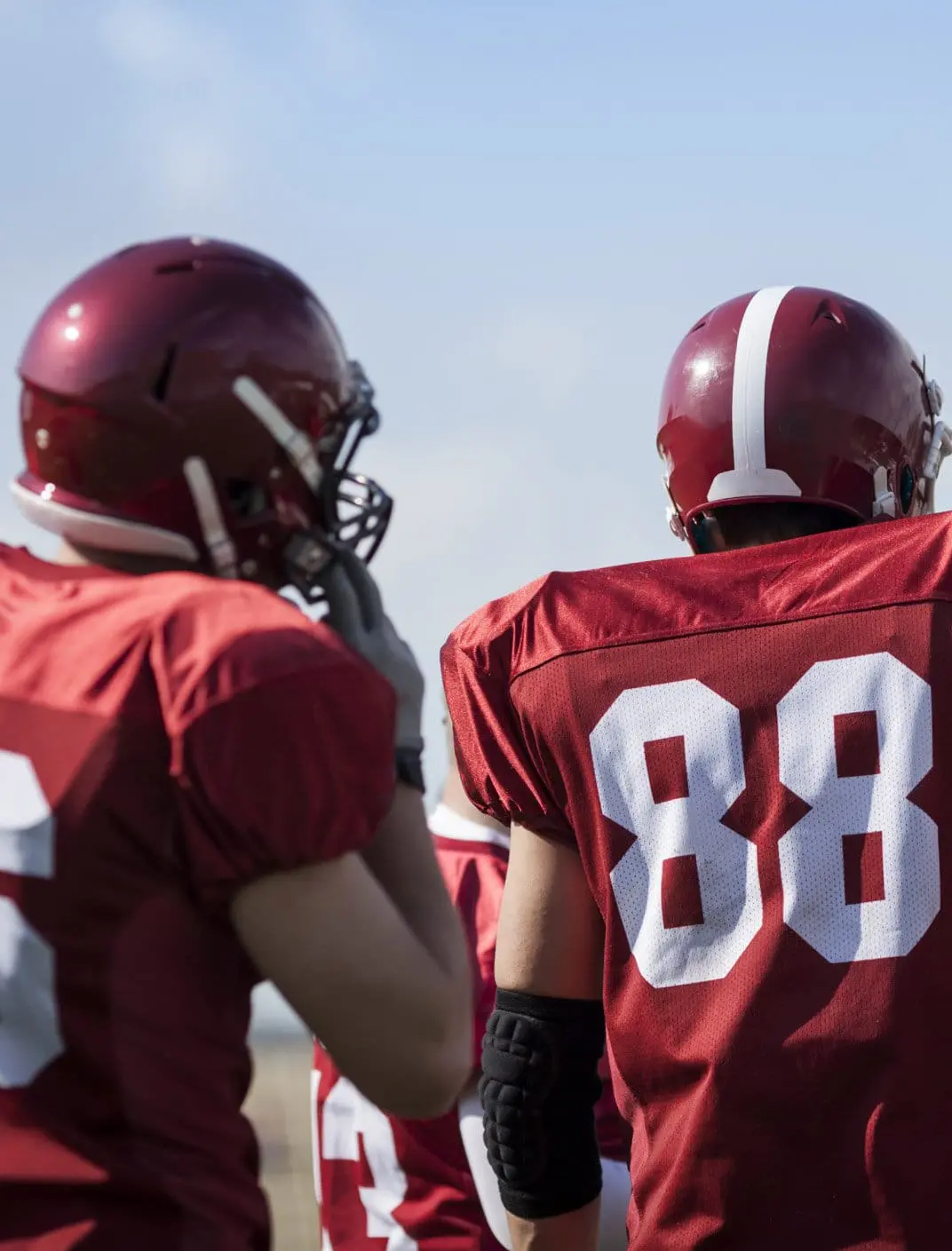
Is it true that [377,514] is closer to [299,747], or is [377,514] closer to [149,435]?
[149,435]

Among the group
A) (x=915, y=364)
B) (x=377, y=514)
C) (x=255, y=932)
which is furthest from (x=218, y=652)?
(x=915, y=364)

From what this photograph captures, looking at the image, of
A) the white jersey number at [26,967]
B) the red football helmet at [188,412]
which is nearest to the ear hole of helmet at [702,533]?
the red football helmet at [188,412]

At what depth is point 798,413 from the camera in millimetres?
3090

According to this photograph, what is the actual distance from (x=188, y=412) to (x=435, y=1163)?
188 centimetres

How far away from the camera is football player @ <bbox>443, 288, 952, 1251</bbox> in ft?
8.50

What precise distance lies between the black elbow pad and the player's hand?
28.1 inches

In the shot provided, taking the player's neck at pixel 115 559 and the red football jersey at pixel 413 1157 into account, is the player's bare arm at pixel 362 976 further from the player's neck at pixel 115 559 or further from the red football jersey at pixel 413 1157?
the red football jersey at pixel 413 1157

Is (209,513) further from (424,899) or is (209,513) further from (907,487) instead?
(907,487)

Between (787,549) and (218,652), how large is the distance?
1084 millimetres

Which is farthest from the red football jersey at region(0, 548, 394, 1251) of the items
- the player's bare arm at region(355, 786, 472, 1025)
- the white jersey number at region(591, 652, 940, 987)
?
the white jersey number at region(591, 652, 940, 987)

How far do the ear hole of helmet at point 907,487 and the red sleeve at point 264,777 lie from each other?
1.39m

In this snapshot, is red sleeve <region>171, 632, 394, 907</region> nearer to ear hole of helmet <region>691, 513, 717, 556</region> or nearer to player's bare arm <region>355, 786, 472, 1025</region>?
player's bare arm <region>355, 786, 472, 1025</region>

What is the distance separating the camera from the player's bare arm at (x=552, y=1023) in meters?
2.89

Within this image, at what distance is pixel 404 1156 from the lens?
372 centimetres
